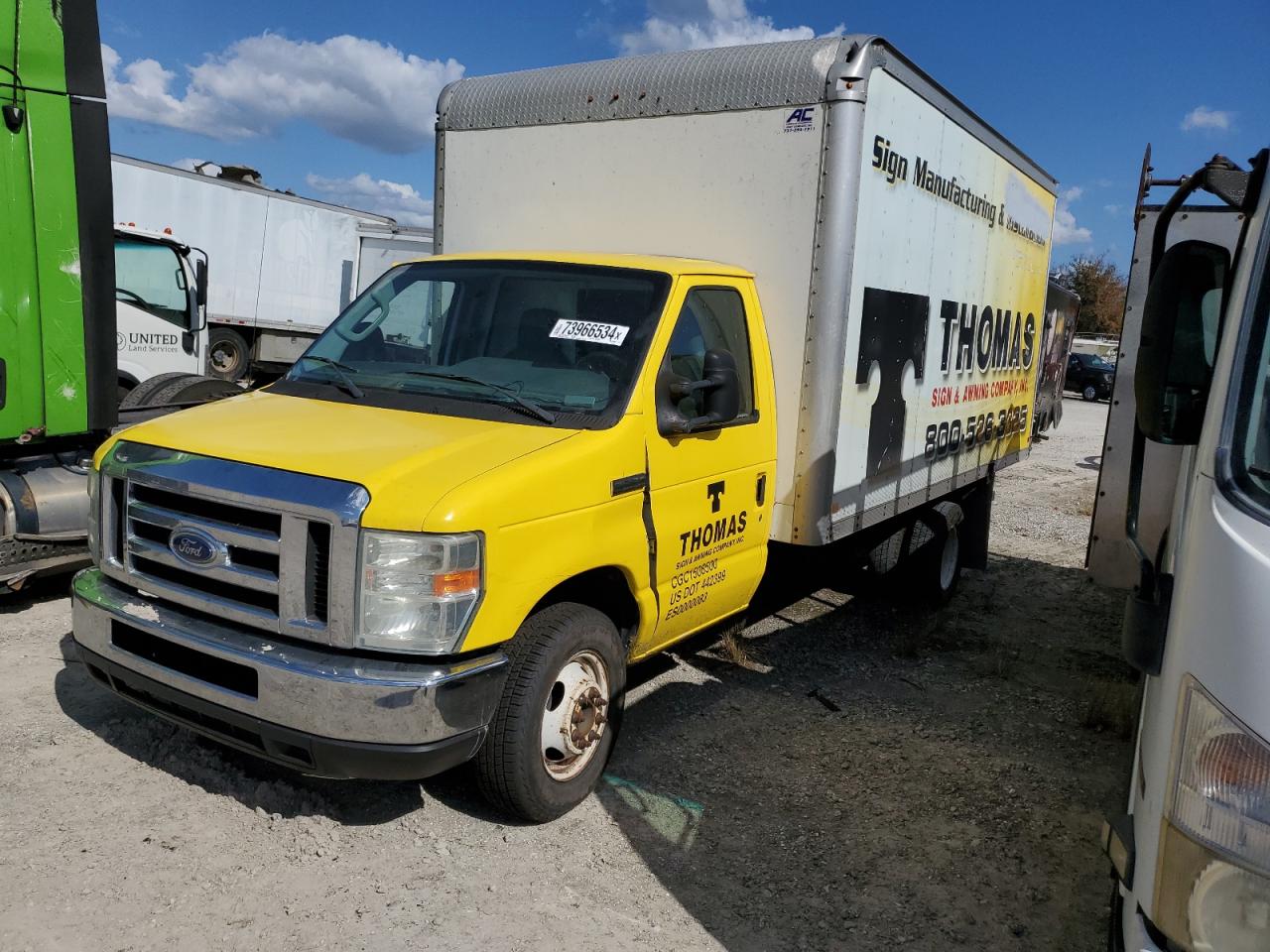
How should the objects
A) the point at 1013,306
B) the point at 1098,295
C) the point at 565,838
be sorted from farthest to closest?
1. the point at 1098,295
2. the point at 1013,306
3. the point at 565,838

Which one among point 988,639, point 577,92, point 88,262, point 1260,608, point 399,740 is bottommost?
point 988,639

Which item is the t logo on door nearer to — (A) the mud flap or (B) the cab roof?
(B) the cab roof

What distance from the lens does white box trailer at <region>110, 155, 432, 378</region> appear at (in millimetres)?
17031

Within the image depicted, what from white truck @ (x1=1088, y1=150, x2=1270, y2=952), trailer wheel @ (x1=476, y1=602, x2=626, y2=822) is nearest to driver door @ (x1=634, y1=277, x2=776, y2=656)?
trailer wheel @ (x1=476, y1=602, x2=626, y2=822)

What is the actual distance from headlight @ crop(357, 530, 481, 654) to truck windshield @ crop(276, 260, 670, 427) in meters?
0.84

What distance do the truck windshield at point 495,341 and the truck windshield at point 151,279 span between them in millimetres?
6363

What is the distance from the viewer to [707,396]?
4.30 metres

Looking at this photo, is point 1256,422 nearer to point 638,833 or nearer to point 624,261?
point 638,833

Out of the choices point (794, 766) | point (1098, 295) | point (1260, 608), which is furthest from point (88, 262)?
point (1098, 295)

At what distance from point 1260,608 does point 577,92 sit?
462cm

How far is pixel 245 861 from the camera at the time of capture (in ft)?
11.7

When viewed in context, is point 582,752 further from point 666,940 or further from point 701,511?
point 701,511

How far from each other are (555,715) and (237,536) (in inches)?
53.0

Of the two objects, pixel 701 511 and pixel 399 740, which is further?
pixel 701 511
